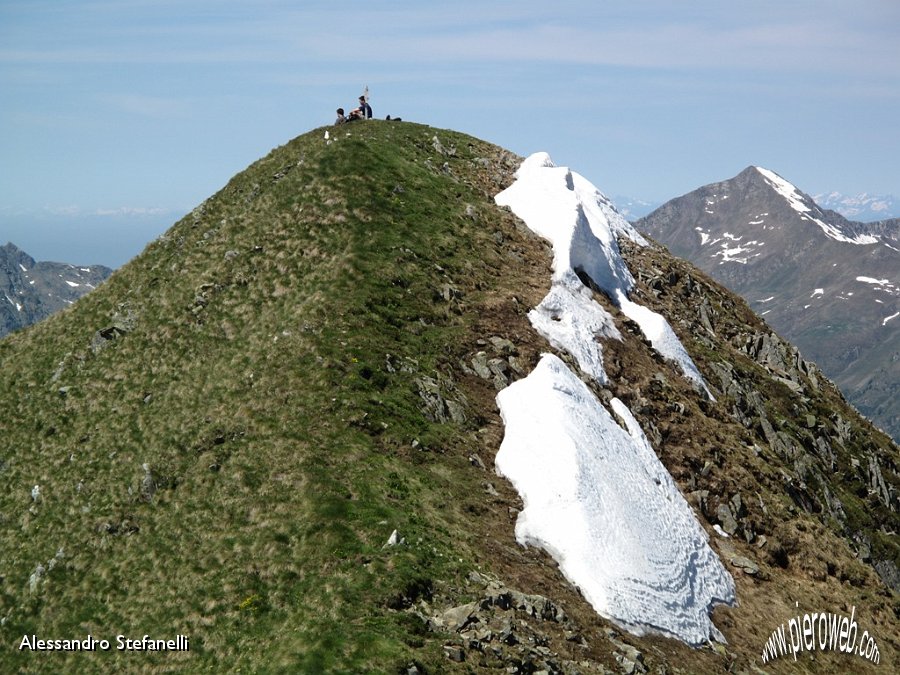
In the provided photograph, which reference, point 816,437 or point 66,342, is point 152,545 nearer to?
point 66,342

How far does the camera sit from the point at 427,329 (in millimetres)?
47938

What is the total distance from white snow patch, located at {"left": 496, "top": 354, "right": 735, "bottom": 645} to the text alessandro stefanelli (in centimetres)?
1531

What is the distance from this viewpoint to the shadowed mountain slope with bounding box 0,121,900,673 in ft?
99.8

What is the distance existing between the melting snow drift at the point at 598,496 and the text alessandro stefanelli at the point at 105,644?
49.1 ft

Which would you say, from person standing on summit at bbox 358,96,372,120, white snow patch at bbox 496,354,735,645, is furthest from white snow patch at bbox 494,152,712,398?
person standing on summit at bbox 358,96,372,120

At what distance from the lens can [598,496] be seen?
38.9 meters

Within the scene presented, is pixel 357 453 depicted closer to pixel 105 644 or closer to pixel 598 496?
pixel 598 496

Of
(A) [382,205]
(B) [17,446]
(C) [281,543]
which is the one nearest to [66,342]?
(B) [17,446]

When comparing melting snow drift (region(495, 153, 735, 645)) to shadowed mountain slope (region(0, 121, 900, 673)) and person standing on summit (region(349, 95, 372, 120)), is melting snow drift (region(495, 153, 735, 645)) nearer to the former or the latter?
shadowed mountain slope (region(0, 121, 900, 673))

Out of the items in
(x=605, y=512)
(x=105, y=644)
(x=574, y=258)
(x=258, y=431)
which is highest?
(x=574, y=258)

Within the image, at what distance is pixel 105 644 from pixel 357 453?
13.1 meters

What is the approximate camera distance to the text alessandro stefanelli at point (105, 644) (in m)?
30.8

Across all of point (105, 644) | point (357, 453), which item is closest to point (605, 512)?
point (357, 453)

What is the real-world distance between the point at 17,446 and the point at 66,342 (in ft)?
31.9
